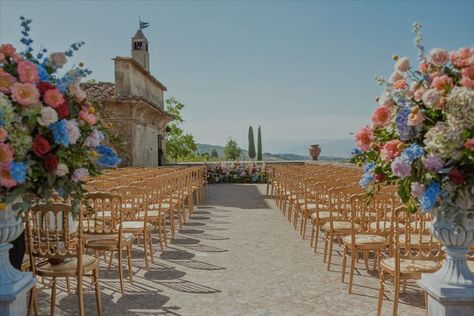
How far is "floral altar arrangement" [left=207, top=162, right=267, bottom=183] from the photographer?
19.9 meters

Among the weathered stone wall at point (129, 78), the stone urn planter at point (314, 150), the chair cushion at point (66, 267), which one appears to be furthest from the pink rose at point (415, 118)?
the stone urn planter at point (314, 150)

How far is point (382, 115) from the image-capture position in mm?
2623

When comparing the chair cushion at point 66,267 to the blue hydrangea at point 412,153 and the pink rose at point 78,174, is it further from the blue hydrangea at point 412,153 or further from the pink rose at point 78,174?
the blue hydrangea at point 412,153

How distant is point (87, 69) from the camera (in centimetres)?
263

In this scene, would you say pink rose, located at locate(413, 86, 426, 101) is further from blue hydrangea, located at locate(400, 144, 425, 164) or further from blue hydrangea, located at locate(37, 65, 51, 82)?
blue hydrangea, located at locate(37, 65, 51, 82)

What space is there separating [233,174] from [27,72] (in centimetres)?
1764

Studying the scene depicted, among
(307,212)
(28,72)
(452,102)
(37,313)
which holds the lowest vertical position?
(37,313)

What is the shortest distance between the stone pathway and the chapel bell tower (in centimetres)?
2030

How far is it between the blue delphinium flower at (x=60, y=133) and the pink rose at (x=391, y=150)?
1766 millimetres

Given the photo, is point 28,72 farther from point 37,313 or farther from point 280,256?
point 280,256

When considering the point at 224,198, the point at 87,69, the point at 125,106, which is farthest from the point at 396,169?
the point at 125,106

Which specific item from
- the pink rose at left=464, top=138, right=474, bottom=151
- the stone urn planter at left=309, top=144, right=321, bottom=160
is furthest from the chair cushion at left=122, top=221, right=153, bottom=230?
the stone urn planter at left=309, top=144, right=321, bottom=160

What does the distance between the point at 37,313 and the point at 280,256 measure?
3.11 m

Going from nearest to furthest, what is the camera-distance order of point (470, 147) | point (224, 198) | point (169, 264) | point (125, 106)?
point (470, 147) → point (169, 264) → point (224, 198) → point (125, 106)
